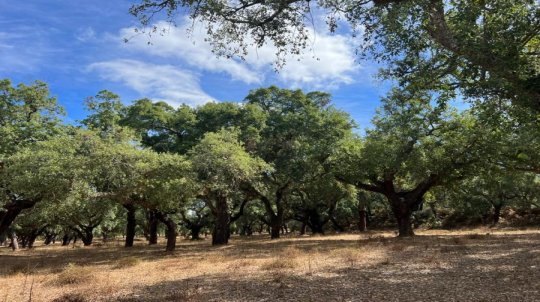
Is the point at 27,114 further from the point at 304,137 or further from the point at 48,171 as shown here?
the point at 304,137

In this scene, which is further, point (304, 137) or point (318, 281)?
point (304, 137)

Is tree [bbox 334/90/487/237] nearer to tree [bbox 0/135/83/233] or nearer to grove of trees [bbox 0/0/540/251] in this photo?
grove of trees [bbox 0/0/540/251]

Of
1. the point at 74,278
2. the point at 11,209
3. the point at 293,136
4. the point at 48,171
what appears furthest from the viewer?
the point at 293,136

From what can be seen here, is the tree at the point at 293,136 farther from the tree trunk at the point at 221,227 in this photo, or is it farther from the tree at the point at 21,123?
the tree at the point at 21,123

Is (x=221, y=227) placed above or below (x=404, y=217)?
below

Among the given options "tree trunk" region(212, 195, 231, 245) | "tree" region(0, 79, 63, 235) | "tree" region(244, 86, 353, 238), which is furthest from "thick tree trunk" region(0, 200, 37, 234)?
"tree" region(244, 86, 353, 238)

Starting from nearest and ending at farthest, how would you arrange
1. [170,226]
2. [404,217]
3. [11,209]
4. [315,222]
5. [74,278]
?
[74,278], [11,209], [170,226], [404,217], [315,222]

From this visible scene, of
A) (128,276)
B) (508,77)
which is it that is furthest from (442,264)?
(128,276)

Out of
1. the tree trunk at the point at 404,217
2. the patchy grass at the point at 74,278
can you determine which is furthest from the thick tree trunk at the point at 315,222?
the patchy grass at the point at 74,278

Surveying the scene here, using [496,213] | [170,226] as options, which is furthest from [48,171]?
[496,213]

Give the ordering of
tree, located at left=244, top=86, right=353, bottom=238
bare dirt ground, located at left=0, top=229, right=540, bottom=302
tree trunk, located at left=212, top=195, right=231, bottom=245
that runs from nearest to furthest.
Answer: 1. bare dirt ground, located at left=0, top=229, right=540, bottom=302
2. tree, located at left=244, top=86, right=353, bottom=238
3. tree trunk, located at left=212, top=195, right=231, bottom=245

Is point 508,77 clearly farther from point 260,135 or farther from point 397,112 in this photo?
point 260,135

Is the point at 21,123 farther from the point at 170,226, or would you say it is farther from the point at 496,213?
the point at 496,213

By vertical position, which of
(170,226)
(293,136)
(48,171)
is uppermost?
(293,136)
